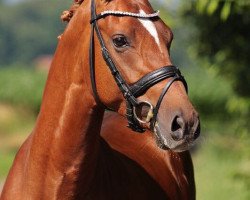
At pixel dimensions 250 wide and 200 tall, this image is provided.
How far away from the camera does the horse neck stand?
4.73 meters

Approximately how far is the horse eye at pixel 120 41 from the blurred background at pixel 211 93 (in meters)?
0.64

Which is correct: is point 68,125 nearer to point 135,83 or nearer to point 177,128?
point 135,83

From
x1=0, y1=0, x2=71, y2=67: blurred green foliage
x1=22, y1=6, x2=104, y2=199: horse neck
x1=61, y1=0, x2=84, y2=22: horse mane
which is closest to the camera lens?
x1=22, y1=6, x2=104, y2=199: horse neck

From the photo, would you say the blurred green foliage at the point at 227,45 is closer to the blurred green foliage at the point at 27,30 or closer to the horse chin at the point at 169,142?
the horse chin at the point at 169,142

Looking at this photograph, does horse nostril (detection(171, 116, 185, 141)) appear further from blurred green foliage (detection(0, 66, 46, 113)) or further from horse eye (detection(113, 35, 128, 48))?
blurred green foliage (detection(0, 66, 46, 113))

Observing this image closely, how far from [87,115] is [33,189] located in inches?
20.8

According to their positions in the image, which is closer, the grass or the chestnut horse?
the chestnut horse

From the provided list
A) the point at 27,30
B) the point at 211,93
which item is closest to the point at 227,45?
the point at 211,93

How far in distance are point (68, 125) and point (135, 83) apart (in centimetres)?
52

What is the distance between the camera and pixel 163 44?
4.47m

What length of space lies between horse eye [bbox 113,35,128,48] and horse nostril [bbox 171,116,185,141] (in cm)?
50

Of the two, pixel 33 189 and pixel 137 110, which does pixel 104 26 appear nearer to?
pixel 137 110

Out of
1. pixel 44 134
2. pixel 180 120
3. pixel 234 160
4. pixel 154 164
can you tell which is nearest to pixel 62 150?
pixel 44 134

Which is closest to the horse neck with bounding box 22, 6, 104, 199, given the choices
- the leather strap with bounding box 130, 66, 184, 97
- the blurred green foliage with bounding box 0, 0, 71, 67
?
the leather strap with bounding box 130, 66, 184, 97
